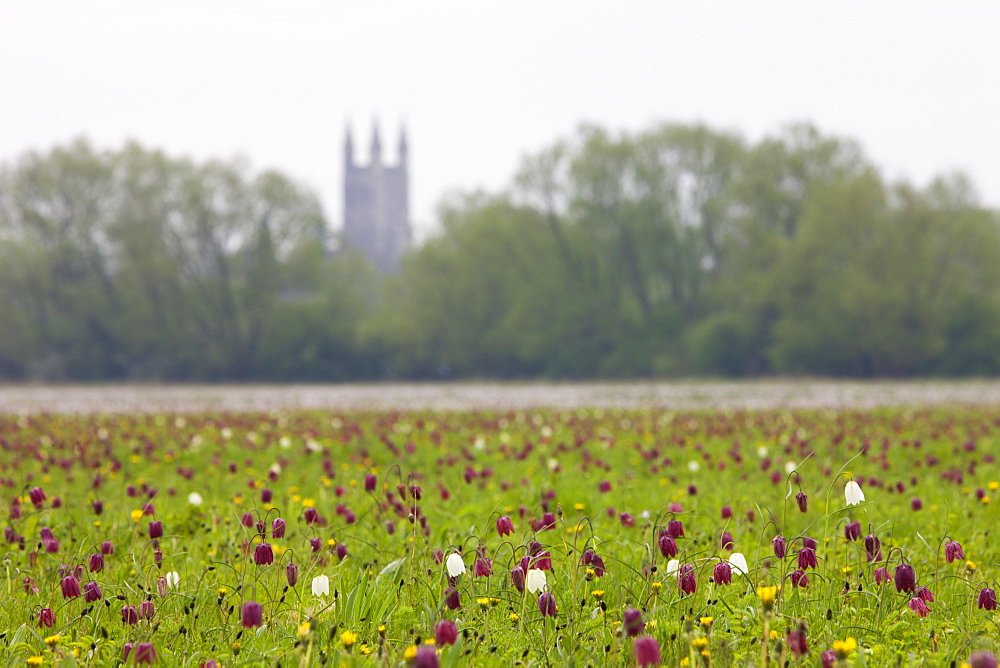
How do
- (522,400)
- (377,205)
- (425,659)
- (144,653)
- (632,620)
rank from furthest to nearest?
(377,205), (522,400), (144,653), (632,620), (425,659)

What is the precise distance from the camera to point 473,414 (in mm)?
13289

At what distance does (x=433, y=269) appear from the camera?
1757 inches

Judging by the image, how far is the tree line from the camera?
40.4 m

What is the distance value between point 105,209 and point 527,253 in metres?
21.5

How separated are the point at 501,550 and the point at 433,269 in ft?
132

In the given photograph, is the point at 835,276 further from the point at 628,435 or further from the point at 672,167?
the point at 628,435

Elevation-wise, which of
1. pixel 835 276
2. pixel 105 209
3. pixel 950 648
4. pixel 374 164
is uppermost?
pixel 374 164

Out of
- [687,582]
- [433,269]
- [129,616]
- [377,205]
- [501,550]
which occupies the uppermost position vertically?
[377,205]

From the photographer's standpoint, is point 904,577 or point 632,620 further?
point 904,577

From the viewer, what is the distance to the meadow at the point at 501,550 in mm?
3066

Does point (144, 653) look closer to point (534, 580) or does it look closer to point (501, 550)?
point (534, 580)

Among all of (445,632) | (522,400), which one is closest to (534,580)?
(445,632)

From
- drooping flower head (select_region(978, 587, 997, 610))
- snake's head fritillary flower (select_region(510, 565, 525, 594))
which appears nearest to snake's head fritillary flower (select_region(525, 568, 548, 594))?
snake's head fritillary flower (select_region(510, 565, 525, 594))

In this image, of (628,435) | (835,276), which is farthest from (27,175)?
(628,435)
